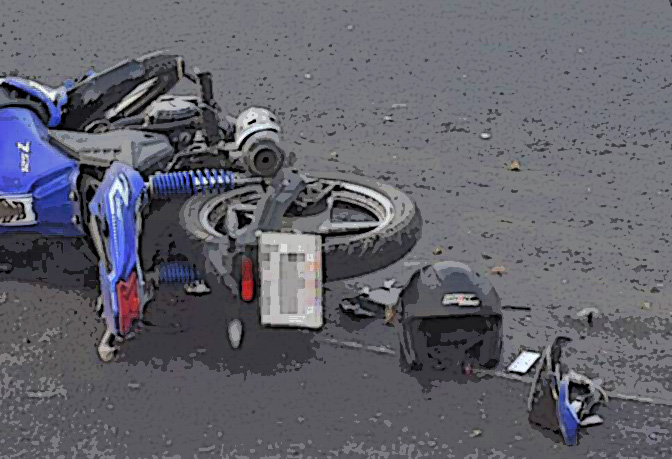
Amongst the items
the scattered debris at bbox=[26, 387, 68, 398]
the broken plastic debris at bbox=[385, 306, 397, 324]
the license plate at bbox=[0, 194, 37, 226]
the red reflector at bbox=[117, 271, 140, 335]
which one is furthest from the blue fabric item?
the license plate at bbox=[0, 194, 37, 226]

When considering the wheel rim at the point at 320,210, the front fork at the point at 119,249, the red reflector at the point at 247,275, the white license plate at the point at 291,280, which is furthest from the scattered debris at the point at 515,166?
the front fork at the point at 119,249

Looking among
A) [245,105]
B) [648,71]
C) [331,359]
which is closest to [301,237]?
[331,359]

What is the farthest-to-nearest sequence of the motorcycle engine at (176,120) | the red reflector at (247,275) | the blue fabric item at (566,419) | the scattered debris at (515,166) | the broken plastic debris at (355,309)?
1. the scattered debris at (515,166)
2. the motorcycle engine at (176,120)
3. the broken plastic debris at (355,309)
4. the red reflector at (247,275)
5. the blue fabric item at (566,419)

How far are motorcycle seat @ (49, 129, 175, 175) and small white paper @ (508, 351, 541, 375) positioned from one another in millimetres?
2669

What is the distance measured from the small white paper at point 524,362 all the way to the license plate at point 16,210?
306 cm

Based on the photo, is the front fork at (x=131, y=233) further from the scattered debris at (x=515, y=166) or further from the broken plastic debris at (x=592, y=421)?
the scattered debris at (x=515, y=166)

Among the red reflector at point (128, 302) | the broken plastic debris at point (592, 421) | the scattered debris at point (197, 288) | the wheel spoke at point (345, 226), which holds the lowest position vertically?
the scattered debris at point (197, 288)

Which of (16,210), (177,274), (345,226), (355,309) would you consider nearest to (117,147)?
(16,210)

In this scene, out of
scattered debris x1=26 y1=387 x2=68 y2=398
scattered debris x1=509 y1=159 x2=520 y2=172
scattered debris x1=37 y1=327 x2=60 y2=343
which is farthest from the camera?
scattered debris x1=509 y1=159 x2=520 y2=172

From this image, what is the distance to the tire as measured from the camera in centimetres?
721

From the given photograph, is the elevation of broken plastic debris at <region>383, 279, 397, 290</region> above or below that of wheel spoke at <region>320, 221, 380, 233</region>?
below

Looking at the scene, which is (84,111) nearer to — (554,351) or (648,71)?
(554,351)

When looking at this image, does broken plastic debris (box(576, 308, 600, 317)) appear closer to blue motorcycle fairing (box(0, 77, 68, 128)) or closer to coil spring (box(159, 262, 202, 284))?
coil spring (box(159, 262, 202, 284))

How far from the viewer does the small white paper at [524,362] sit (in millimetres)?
6578
